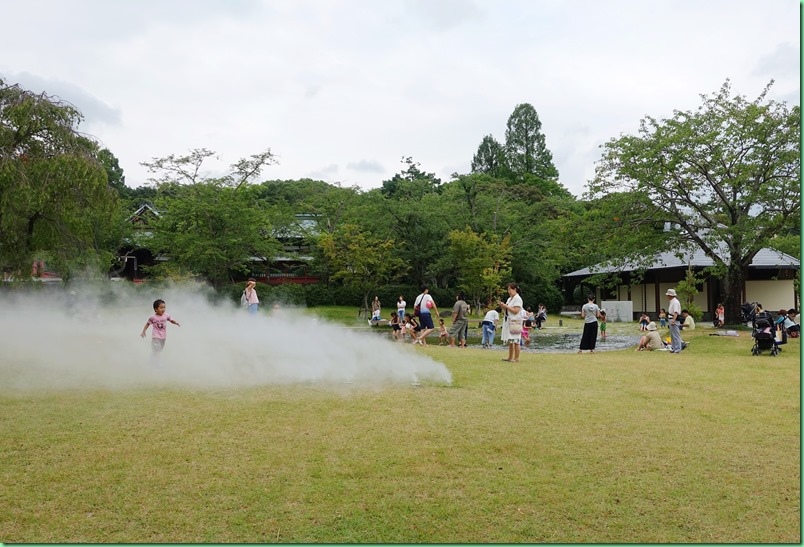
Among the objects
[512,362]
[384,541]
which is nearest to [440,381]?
[512,362]

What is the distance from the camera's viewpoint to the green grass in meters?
5.02

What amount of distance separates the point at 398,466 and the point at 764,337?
1454 centimetres

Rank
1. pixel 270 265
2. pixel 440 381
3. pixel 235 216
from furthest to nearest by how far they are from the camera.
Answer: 1. pixel 270 265
2. pixel 235 216
3. pixel 440 381

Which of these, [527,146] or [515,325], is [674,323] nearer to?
[515,325]

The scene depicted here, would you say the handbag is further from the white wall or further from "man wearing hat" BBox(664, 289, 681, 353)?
the white wall

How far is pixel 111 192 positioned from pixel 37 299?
7.03m

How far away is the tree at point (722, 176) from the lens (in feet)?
76.9

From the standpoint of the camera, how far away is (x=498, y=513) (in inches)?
208

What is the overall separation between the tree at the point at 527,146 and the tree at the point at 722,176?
47182 millimetres

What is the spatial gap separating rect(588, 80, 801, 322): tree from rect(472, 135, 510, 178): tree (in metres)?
49.5

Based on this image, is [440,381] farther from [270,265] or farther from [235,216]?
[270,265]

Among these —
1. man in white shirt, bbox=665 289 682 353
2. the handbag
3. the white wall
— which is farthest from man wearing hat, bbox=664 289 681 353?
the white wall

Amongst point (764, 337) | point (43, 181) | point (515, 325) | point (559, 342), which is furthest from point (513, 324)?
point (43, 181)

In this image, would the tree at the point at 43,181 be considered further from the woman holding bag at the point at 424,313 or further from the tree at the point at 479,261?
the tree at the point at 479,261
